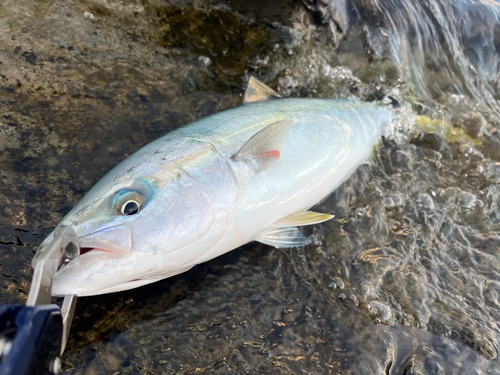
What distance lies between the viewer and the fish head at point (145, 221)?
136 cm

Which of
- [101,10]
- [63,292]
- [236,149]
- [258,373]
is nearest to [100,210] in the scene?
[63,292]

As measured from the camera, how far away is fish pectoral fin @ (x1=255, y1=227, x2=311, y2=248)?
1.95m

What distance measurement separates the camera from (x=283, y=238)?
1970 mm

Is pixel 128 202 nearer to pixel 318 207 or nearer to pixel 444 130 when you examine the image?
pixel 318 207

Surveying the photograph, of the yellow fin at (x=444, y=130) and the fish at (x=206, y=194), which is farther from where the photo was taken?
the yellow fin at (x=444, y=130)

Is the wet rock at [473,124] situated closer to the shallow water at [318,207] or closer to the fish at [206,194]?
the shallow water at [318,207]

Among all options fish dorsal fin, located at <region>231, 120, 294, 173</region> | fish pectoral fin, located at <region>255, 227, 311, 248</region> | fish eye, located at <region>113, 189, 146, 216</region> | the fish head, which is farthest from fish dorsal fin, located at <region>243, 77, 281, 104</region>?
fish eye, located at <region>113, 189, 146, 216</region>

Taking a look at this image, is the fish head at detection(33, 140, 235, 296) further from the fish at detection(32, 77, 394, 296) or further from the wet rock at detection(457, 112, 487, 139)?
the wet rock at detection(457, 112, 487, 139)

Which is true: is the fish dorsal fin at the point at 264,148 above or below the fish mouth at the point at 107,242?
above

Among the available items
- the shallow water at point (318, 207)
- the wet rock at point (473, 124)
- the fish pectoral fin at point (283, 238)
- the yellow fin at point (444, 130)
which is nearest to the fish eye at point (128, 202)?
the shallow water at point (318, 207)

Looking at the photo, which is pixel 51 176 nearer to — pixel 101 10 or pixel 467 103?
pixel 101 10

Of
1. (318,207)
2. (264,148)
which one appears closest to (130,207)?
(264,148)

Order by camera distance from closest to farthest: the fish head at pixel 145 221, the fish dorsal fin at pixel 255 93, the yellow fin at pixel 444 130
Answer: the fish head at pixel 145 221 < the fish dorsal fin at pixel 255 93 < the yellow fin at pixel 444 130

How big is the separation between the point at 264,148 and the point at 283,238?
1.76 feet
